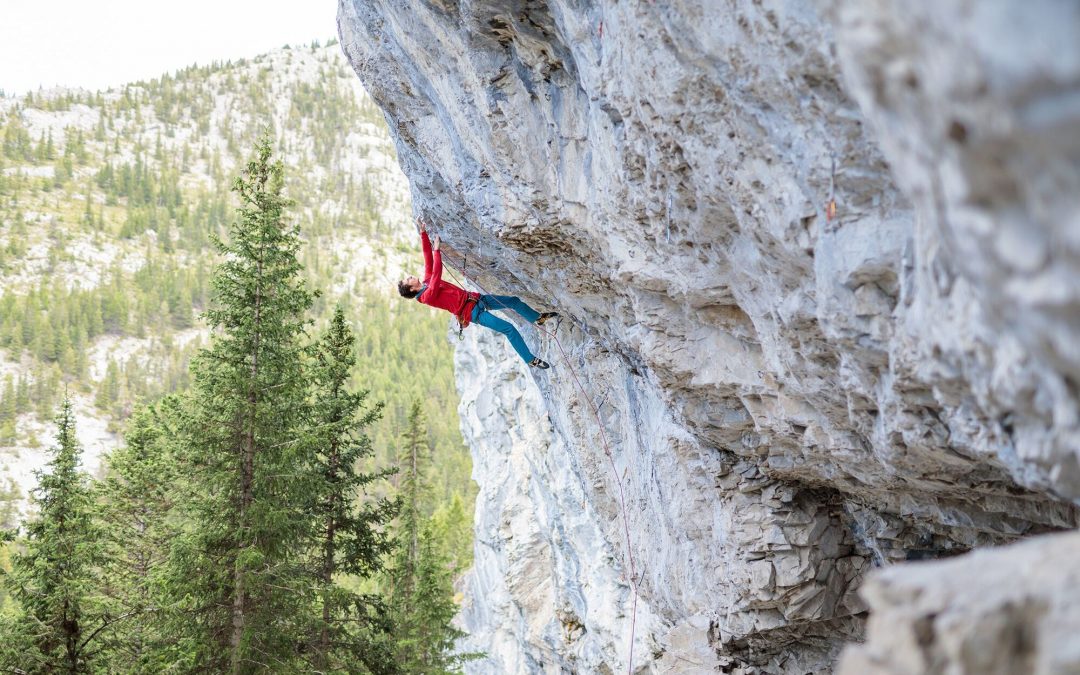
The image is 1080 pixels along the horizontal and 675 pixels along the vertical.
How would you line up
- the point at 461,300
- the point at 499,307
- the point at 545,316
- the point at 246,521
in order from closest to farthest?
the point at 461,300 → the point at 545,316 → the point at 499,307 → the point at 246,521

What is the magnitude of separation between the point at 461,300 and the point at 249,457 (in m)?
3.86

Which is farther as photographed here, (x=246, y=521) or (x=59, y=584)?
(x=59, y=584)

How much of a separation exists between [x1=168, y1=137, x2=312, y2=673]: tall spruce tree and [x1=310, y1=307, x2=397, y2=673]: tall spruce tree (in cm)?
83

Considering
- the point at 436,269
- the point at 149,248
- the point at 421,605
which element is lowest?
the point at 421,605

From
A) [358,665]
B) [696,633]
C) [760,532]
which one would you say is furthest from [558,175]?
[358,665]

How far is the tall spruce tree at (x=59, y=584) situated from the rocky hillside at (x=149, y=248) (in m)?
52.1

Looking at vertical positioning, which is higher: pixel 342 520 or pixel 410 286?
pixel 410 286

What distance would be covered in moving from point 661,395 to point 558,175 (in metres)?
2.47

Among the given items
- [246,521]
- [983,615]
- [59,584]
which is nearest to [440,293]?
[246,521]

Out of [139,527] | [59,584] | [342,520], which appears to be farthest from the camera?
[139,527]

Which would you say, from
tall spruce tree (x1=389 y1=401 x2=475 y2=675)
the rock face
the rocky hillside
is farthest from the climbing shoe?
the rocky hillside

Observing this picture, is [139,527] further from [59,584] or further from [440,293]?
[440,293]

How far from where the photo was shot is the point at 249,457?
11172 mm

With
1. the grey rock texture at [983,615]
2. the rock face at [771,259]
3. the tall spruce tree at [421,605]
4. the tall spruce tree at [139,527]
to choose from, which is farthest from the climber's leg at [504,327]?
the grey rock texture at [983,615]
